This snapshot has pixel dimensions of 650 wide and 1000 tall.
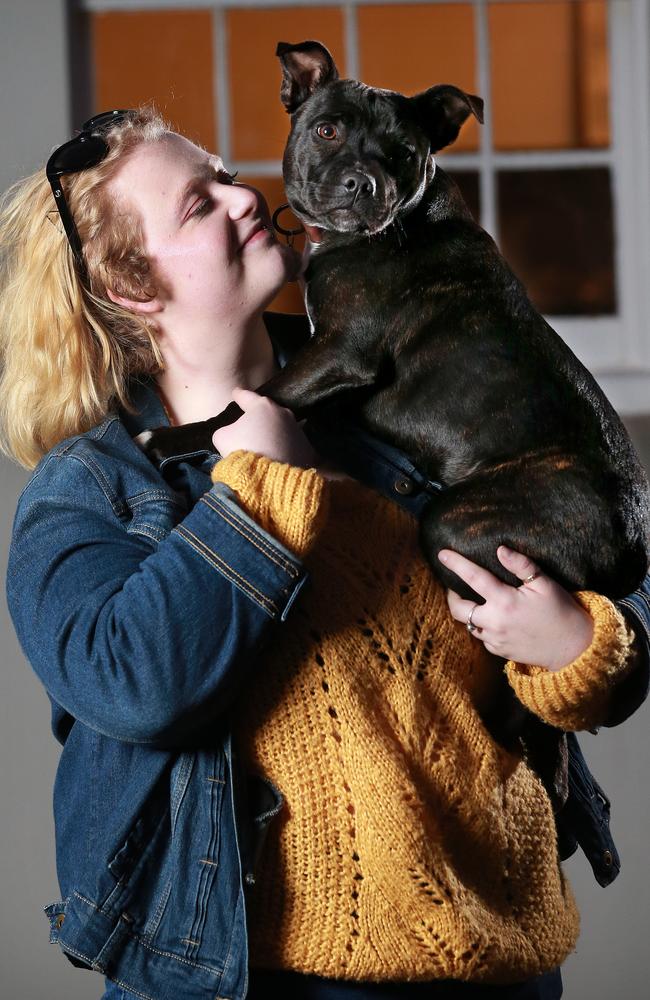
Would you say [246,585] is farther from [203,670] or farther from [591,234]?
[591,234]

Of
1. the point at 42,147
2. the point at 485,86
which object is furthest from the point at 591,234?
the point at 42,147

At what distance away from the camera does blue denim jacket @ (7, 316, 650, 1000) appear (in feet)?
4.03

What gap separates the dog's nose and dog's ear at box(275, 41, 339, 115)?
237 millimetres

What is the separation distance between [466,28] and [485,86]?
194 millimetres

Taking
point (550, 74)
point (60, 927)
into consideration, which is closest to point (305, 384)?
point (60, 927)

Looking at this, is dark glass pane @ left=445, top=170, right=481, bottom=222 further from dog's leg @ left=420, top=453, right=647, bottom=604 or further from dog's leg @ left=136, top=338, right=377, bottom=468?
dog's leg @ left=420, top=453, right=647, bottom=604

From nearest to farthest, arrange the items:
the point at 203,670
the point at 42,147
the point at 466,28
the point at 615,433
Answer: the point at 203,670
the point at 615,433
the point at 42,147
the point at 466,28

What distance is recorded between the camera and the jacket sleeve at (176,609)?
1.22 m

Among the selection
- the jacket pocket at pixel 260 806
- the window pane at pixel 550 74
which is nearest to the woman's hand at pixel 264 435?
the jacket pocket at pixel 260 806

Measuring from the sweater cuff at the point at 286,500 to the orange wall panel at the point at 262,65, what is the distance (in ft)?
7.39

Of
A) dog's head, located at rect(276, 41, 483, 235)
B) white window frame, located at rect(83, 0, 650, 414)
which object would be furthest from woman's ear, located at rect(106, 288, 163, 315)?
white window frame, located at rect(83, 0, 650, 414)

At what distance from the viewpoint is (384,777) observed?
4.22 ft

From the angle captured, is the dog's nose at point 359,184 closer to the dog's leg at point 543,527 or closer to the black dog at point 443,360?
the black dog at point 443,360

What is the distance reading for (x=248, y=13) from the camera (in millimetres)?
3291
